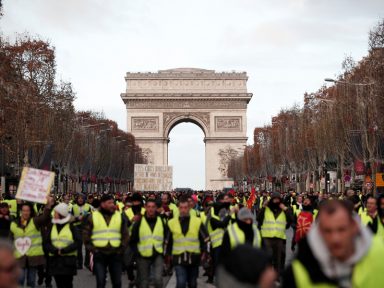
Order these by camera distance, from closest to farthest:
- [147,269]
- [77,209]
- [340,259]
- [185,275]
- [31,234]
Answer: [340,259]
[185,275]
[147,269]
[31,234]
[77,209]

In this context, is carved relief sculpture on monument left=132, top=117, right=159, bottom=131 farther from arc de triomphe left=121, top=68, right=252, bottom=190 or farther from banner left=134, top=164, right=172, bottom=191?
banner left=134, top=164, right=172, bottom=191

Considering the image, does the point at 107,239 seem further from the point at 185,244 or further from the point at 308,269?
the point at 308,269

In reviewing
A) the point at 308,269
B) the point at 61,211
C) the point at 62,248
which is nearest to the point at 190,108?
the point at 61,211

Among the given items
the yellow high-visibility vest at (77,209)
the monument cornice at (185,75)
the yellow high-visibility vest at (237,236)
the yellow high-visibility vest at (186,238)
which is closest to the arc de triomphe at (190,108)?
the monument cornice at (185,75)

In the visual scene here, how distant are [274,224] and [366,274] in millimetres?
11212

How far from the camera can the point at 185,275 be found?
490 inches

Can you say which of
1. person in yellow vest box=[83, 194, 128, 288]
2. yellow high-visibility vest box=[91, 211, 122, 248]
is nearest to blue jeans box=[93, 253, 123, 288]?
person in yellow vest box=[83, 194, 128, 288]

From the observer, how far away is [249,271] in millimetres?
4395

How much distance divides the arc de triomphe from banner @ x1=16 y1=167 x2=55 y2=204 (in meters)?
104

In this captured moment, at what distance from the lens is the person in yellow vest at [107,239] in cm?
1235

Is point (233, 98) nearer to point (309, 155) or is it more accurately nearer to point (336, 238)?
point (309, 155)

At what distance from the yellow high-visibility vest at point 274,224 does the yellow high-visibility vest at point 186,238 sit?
3576 mm

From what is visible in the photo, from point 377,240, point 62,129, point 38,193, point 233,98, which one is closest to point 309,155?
point 62,129

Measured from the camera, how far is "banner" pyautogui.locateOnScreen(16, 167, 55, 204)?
13.9 m
